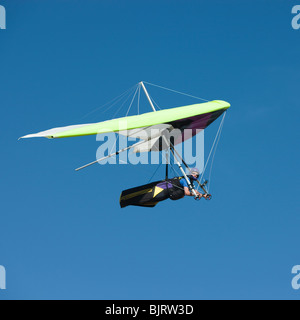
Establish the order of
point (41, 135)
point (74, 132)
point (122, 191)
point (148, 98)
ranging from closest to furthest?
point (74, 132)
point (41, 135)
point (122, 191)
point (148, 98)

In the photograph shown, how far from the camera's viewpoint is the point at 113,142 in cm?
2377

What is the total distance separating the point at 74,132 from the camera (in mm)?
21141

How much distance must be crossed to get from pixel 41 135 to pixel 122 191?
4167 mm

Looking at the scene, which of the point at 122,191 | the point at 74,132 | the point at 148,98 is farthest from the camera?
the point at 148,98

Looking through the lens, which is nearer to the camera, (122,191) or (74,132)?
(74,132)

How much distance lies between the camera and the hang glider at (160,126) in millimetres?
21583

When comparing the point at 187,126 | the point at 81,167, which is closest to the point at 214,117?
the point at 187,126

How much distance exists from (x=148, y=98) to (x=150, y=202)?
528cm

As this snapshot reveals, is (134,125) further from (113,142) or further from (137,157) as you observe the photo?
(137,157)

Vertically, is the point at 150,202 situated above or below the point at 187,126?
below

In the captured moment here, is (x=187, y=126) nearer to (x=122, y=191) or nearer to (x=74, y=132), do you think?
(x=122, y=191)

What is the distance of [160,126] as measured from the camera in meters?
23.7

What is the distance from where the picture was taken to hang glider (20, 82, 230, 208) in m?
21.6

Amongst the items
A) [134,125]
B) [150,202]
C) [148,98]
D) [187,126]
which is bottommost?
[150,202]
